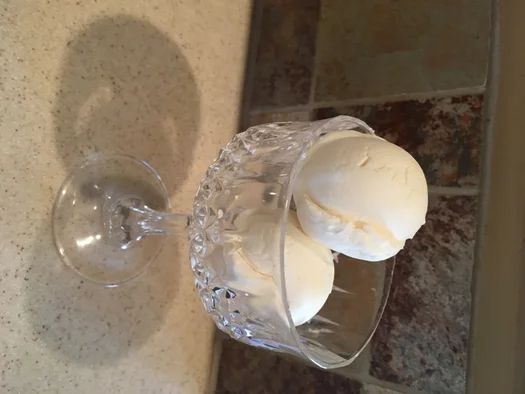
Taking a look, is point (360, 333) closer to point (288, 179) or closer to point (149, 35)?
point (288, 179)

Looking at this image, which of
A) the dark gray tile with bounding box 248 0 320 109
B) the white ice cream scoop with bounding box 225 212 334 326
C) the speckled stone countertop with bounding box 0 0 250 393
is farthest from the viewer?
the dark gray tile with bounding box 248 0 320 109

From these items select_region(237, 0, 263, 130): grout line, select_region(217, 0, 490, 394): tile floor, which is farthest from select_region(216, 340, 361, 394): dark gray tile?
select_region(237, 0, 263, 130): grout line

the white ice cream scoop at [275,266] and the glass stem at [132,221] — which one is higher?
the white ice cream scoop at [275,266]

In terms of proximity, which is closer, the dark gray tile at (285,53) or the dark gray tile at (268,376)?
the dark gray tile at (268,376)

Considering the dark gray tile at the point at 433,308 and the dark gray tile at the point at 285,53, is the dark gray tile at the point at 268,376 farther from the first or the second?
the dark gray tile at the point at 285,53

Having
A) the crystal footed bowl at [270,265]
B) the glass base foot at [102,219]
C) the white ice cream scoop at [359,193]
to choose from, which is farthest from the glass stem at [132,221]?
the white ice cream scoop at [359,193]

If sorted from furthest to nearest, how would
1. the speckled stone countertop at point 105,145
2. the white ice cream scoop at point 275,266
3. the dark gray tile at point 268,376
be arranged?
the dark gray tile at point 268,376 < the speckled stone countertop at point 105,145 < the white ice cream scoop at point 275,266

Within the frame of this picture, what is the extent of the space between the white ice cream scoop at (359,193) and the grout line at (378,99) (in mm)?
249

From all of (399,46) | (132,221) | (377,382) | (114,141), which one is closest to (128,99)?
(114,141)

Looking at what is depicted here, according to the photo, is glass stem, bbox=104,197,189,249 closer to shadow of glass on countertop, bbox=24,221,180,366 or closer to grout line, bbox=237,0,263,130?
shadow of glass on countertop, bbox=24,221,180,366

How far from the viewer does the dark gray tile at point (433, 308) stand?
2.10 ft

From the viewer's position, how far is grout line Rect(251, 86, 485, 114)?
0.67m

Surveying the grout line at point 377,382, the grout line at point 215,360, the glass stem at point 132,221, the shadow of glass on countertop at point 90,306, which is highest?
the glass stem at point 132,221

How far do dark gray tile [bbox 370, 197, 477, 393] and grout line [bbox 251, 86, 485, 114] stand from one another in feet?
0.44
